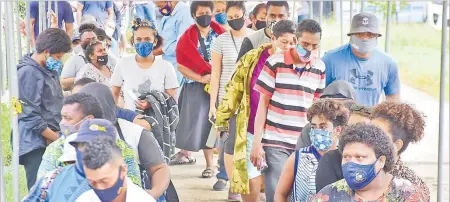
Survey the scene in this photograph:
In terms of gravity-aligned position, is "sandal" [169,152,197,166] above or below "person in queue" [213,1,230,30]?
below

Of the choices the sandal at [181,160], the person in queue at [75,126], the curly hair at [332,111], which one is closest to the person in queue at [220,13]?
the sandal at [181,160]

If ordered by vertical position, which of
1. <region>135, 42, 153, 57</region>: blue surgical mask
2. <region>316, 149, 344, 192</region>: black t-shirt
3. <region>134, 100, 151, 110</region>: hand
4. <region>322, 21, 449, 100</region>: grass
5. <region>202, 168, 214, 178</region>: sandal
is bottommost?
<region>202, 168, 214, 178</region>: sandal

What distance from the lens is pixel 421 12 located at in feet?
93.0

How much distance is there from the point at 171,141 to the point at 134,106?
0.40 metres

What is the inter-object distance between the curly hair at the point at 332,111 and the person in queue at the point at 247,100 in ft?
4.49

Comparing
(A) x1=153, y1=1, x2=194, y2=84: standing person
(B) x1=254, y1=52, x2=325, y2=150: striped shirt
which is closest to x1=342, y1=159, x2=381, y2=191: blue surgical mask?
(B) x1=254, y1=52, x2=325, y2=150: striped shirt

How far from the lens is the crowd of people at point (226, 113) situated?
4.53 metres

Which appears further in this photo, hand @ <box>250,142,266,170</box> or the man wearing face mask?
the man wearing face mask

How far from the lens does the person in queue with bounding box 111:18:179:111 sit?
25.9ft

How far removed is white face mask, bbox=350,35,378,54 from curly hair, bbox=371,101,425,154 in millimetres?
2010

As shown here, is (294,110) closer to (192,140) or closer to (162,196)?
(162,196)

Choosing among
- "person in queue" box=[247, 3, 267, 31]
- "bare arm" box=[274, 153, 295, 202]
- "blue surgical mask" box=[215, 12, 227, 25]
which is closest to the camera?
"bare arm" box=[274, 153, 295, 202]

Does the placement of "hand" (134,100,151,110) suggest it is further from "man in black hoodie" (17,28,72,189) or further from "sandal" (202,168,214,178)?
"sandal" (202,168,214,178)

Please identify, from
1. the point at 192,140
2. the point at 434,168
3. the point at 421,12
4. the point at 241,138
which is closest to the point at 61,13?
the point at 192,140
